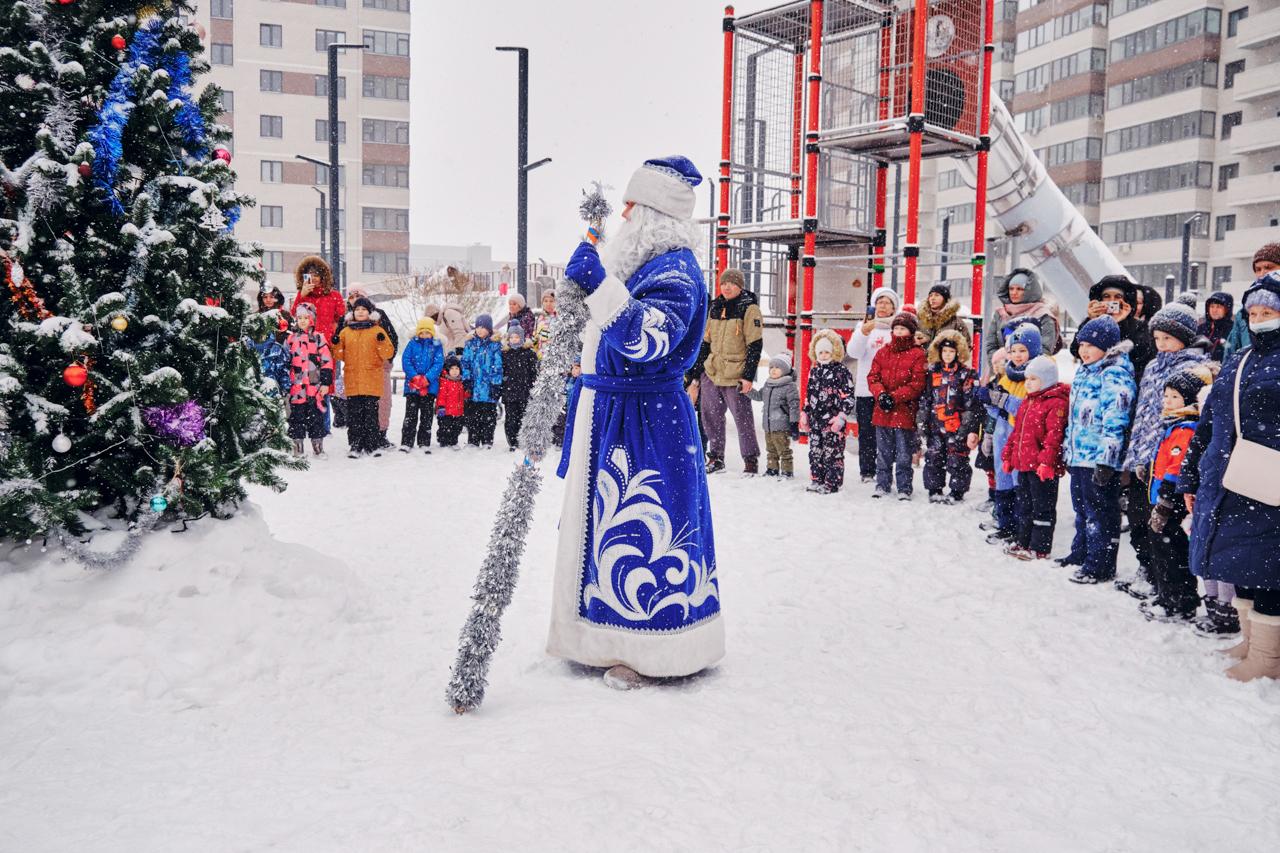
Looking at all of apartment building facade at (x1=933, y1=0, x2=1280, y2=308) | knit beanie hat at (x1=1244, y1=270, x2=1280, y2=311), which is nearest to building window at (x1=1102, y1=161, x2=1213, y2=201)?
apartment building facade at (x1=933, y1=0, x2=1280, y2=308)

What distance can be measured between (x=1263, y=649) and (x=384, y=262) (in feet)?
151

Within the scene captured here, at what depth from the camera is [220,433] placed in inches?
166

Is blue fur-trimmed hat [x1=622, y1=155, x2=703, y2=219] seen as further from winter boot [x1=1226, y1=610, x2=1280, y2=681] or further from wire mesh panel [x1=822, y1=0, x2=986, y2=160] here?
wire mesh panel [x1=822, y1=0, x2=986, y2=160]

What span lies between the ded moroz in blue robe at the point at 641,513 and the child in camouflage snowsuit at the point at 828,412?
15.7 ft

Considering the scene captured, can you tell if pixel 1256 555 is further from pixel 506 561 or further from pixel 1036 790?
pixel 506 561

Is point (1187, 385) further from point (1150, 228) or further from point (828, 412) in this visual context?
point (1150, 228)

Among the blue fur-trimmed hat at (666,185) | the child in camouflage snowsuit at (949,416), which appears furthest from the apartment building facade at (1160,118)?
the blue fur-trimmed hat at (666,185)

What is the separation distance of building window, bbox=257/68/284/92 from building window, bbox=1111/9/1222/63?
128ft

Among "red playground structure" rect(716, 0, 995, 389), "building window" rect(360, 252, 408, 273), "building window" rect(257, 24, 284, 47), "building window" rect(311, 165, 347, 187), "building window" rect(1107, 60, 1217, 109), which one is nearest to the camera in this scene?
"red playground structure" rect(716, 0, 995, 389)

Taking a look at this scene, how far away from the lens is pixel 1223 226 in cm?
3762

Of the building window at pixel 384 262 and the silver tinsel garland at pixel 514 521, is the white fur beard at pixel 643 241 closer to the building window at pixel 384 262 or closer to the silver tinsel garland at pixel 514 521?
the silver tinsel garland at pixel 514 521

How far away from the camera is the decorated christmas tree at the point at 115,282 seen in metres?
3.69

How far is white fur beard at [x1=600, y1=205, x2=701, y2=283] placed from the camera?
378cm

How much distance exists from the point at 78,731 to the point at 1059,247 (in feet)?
40.2
